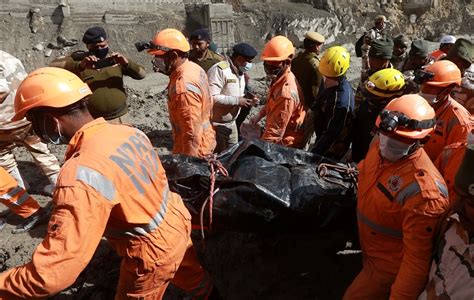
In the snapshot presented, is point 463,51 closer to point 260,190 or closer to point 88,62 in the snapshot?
point 260,190

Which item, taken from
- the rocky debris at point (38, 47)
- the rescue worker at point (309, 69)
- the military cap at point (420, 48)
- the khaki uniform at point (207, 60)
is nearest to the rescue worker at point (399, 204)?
the rescue worker at point (309, 69)

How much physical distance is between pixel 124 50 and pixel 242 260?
15.0 meters

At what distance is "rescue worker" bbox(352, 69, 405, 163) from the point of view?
148 inches

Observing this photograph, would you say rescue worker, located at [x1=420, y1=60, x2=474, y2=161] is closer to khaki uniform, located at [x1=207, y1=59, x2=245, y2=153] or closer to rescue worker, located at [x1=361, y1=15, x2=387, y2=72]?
khaki uniform, located at [x1=207, y1=59, x2=245, y2=153]

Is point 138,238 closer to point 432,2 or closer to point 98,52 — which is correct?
point 98,52

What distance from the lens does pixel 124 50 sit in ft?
56.6

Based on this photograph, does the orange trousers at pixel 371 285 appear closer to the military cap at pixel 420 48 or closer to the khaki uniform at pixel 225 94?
the khaki uniform at pixel 225 94

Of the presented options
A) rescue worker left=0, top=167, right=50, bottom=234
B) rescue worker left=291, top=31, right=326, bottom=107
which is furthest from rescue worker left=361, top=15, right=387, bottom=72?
rescue worker left=0, top=167, right=50, bottom=234

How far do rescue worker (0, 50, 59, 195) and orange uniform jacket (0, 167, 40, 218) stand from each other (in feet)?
1.71

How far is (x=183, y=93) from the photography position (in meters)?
3.89

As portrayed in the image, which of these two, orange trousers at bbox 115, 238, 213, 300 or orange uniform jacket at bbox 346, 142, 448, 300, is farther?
orange trousers at bbox 115, 238, 213, 300

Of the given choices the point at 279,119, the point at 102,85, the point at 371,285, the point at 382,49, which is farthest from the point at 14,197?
the point at 382,49

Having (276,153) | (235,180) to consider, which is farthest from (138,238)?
(276,153)

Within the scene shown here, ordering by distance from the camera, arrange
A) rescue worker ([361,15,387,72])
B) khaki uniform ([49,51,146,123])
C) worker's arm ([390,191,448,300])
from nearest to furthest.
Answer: worker's arm ([390,191,448,300])
khaki uniform ([49,51,146,123])
rescue worker ([361,15,387,72])
